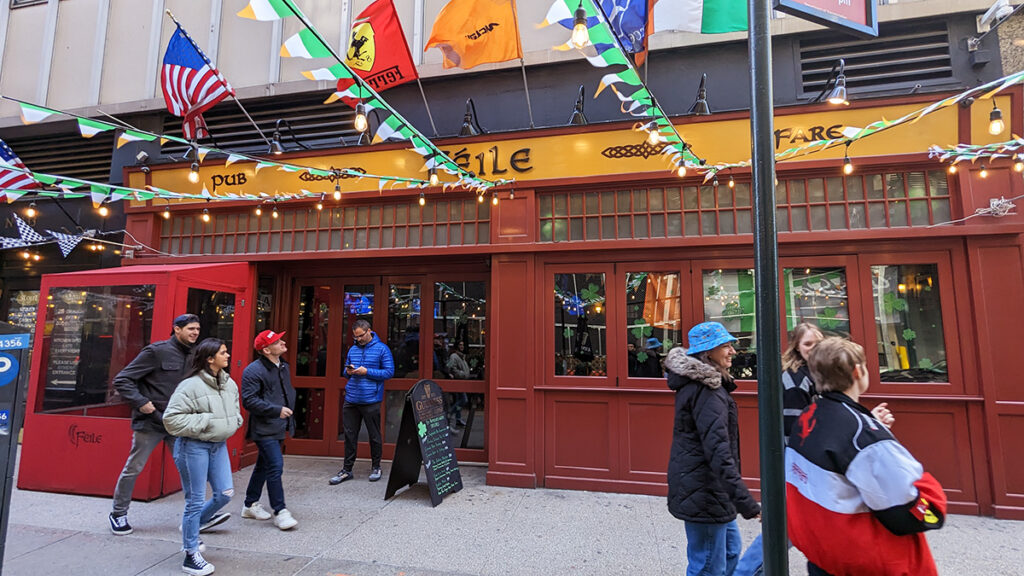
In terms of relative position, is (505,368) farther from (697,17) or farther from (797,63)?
(797,63)

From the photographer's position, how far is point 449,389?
6699 mm

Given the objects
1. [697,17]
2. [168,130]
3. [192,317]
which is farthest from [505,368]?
[168,130]

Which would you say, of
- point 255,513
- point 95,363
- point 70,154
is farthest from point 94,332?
point 70,154

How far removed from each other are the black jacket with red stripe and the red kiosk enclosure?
20.3ft

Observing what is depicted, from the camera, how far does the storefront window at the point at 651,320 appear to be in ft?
18.8

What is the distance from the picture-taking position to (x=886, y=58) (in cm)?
614

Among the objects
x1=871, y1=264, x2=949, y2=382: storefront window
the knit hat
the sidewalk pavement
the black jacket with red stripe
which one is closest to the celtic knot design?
x1=871, y1=264, x2=949, y2=382: storefront window

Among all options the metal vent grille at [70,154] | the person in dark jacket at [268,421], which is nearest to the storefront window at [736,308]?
the person in dark jacket at [268,421]

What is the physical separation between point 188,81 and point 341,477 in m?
5.13

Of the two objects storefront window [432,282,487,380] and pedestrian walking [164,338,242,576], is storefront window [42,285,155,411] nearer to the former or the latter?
pedestrian walking [164,338,242,576]

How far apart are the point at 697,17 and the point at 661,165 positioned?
2.06m

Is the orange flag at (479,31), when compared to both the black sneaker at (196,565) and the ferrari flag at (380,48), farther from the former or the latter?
the black sneaker at (196,565)

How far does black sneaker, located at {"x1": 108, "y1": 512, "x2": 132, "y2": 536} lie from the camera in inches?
173

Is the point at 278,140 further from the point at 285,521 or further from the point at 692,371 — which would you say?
the point at 692,371
